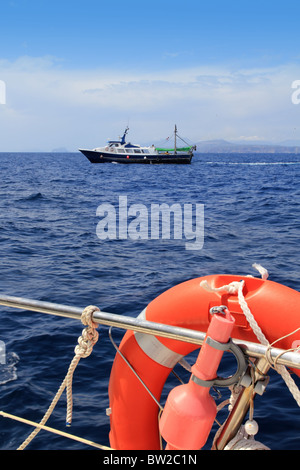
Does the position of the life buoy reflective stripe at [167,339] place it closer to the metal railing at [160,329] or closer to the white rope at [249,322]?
the white rope at [249,322]

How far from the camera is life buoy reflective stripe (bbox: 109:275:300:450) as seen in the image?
2.00 metres

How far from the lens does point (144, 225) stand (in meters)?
16.2

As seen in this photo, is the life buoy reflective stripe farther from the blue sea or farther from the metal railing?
the blue sea

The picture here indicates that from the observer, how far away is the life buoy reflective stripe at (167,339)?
200cm

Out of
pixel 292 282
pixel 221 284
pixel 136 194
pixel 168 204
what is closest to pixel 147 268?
pixel 292 282

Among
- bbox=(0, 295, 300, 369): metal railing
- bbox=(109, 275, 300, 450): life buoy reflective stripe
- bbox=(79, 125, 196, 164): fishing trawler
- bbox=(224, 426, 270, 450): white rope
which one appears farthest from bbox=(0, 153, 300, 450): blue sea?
bbox=(79, 125, 196, 164): fishing trawler

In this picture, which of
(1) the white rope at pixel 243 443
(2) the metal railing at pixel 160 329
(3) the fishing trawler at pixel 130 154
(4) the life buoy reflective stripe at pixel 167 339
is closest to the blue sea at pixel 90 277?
(4) the life buoy reflective stripe at pixel 167 339

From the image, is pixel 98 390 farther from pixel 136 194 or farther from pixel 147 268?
pixel 136 194

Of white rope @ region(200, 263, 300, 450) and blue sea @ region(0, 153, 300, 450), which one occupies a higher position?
white rope @ region(200, 263, 300, 450)

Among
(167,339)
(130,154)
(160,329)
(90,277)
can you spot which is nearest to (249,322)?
(160,329)

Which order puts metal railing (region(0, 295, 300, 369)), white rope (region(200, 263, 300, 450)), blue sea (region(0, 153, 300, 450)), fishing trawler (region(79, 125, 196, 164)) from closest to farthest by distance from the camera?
1. metal railing (region(0, 295, 300, 369))
2. white rope (region(200, 263, 300, 450))
3. blue sea (region(0, 153, 300, 450))
4. fishing trawler (region(79, 125, 196, 164))

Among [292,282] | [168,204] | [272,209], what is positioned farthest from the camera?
[168,204]

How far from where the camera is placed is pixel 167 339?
2.24 m
